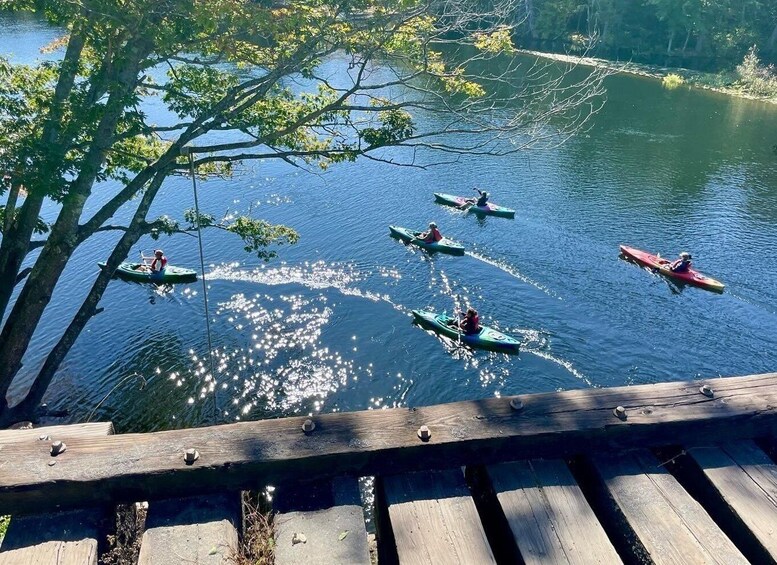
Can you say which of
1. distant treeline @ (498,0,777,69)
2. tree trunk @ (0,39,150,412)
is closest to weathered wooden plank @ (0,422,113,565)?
tree trunk @ (0,39,150,412)

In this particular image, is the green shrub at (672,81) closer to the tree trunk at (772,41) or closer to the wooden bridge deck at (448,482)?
the tree trunk at (772,41)

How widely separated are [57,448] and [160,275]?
20.9 metres

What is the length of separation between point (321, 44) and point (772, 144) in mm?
40353

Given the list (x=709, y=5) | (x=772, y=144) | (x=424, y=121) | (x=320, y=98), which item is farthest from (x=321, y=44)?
(x=709, y=5)

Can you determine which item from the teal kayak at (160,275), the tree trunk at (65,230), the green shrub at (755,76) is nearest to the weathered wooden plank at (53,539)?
the tree trunk at (65,230)

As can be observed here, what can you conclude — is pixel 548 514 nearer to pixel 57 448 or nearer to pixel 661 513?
pixel 661 513

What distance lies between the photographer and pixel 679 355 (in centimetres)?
1983

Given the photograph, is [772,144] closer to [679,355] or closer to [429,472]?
[679,355]

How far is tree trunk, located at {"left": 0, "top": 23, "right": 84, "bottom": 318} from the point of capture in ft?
35.3

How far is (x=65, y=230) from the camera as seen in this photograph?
11.4m

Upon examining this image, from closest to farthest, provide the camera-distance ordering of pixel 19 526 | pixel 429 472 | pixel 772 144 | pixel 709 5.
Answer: pixel 19 526, pixel 429 472, pixel 772 144, pixel 709 5

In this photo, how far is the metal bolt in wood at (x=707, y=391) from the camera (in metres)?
4.19

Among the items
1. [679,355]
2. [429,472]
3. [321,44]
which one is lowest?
[679,355]

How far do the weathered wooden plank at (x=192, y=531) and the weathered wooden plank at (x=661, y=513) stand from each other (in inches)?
91.5
